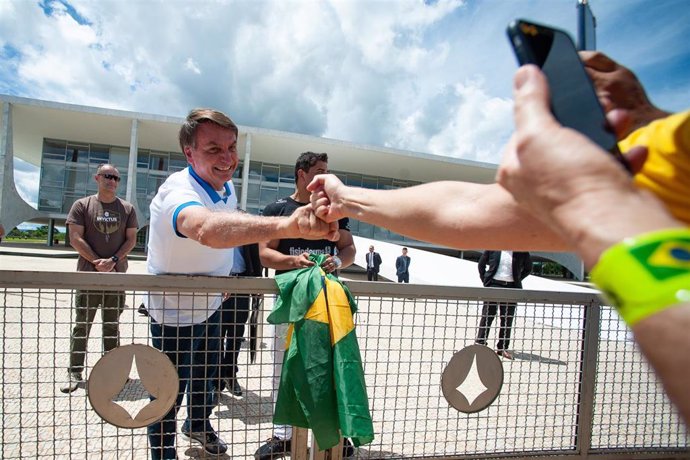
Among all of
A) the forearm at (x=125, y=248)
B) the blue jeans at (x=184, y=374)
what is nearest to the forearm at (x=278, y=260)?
the blue jeans at (x=184, y=374)

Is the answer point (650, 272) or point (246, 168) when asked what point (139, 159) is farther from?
point (650, 272)

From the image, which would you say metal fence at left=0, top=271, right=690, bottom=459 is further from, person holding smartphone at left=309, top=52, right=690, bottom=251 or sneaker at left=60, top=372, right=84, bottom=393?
person holding smartphone at left=309, top=52, right=690, bottom=251

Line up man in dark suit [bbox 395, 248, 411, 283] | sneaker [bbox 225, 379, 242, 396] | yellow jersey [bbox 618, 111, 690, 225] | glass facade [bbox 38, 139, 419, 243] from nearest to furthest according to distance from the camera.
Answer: yellow jersey [bbox 618, 111, 690, 225] < sneaker [bbox 225, 379, 242, 396] < man in dark suit [bbox 395, 248, 411, 283] < glass facade [bbox 38, 139, 419, 243]

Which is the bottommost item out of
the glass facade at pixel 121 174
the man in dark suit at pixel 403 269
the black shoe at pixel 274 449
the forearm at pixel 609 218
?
the man in dark suit at pixel 403 269

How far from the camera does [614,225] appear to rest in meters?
0.64

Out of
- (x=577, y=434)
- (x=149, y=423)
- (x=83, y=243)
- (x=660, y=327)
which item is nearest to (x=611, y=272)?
(x=660, y=327)

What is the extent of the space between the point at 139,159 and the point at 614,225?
3366 centimetres

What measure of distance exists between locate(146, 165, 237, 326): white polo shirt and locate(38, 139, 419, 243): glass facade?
24193mm

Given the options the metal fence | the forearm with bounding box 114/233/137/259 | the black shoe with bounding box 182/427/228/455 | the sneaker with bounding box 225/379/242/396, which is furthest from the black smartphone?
the forearm with bounding box 114/233/137/259

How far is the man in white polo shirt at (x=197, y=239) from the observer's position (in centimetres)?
204

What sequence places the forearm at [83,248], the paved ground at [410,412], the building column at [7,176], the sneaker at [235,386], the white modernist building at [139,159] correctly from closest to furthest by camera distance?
the paved ground at [410,412], the sneaker at [235,386], the forearm at [83,248], the building column at [7,176], the white modernist building at [139,159]

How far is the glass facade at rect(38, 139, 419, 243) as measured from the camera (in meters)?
27.7

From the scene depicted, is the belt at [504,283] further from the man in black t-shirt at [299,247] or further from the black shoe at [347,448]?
the black shoe at [347,448]

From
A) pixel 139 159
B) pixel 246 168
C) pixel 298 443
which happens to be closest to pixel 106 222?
pixel 298 443
